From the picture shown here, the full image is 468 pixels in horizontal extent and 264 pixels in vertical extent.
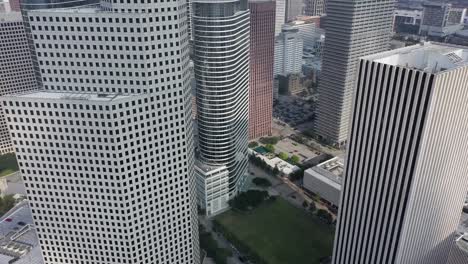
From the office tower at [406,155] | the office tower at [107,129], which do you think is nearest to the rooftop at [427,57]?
the office tower at [406,155]

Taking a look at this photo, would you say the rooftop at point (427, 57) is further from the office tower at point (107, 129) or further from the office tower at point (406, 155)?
the office tower at point (107, 129)

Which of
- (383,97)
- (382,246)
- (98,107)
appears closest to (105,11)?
(98,107)

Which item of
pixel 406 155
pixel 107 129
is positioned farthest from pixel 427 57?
pixel 107 129

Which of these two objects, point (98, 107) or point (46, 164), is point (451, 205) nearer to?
point (98, 107)

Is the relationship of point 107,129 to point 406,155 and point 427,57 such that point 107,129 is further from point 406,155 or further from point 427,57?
point 427,57

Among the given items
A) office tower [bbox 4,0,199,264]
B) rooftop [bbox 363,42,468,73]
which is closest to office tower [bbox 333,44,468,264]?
rooftop [bbox 363,42,468,73]

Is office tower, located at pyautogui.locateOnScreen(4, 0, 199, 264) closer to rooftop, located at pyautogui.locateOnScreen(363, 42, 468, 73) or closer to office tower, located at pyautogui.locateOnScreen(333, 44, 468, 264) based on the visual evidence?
office tower, located at pyautogui.locateOnScreen(333, 44, 468, 264)
